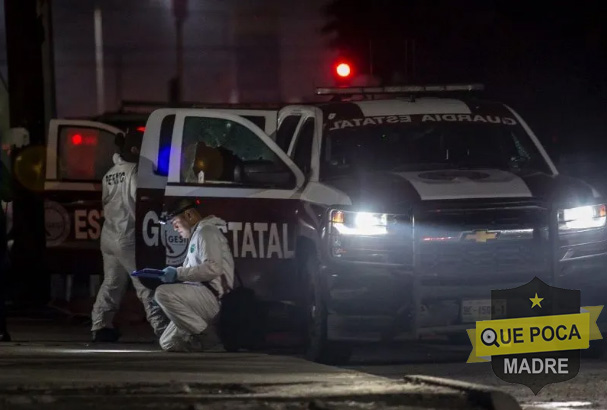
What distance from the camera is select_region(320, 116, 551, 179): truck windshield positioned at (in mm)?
11328

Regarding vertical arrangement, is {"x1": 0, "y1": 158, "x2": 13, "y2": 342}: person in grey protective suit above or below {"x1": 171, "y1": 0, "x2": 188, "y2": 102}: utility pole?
below

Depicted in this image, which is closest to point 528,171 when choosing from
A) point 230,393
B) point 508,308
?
point 508,308

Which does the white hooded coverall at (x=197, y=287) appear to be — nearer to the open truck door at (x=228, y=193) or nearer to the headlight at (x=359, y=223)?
the open truck door at (x=228, y=193)

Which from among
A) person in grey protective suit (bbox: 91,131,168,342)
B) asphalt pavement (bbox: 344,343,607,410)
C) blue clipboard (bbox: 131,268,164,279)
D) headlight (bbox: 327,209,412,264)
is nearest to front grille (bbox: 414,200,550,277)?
headlight (bbox: 327,209,412,264)

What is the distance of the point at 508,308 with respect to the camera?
396 inches

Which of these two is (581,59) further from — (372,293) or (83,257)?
(372,293)

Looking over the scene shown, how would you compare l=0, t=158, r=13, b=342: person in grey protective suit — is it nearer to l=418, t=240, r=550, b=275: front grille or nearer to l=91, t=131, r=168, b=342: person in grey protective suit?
l=91, t=131, r=168, b=342: person in grey protective suit

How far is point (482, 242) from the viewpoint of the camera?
33.2 feet

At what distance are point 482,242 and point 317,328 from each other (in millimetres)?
1345

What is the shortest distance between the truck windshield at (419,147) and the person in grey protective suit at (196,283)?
1010 millimetres

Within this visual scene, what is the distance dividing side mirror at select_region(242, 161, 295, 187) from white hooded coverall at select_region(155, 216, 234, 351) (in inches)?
17.1

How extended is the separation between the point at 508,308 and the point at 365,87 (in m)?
3.05

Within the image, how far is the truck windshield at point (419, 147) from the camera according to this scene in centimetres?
1133

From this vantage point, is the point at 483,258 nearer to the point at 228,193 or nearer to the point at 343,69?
the point at 228,193
